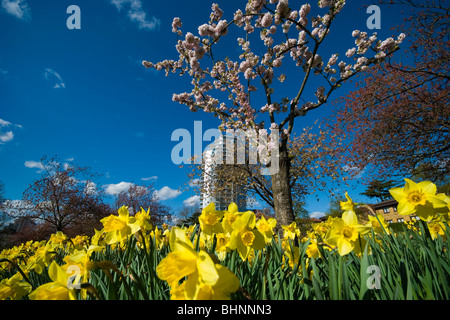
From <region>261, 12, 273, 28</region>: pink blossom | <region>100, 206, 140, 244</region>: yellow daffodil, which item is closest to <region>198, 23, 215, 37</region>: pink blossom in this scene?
<region>261, 12, 273, 28</region>: pink blossom

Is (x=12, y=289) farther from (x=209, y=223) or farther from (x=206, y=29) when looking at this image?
(x=206, y=29)

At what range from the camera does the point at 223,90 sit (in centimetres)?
740

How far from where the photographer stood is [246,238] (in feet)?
3.54

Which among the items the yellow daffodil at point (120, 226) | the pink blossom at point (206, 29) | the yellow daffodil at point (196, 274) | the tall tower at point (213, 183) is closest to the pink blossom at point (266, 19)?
the pink blossom at point (206, 29)

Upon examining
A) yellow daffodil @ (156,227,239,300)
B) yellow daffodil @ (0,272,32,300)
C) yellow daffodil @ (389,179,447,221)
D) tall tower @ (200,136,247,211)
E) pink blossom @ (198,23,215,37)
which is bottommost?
yellow daffodil @ (0,272,32,300)

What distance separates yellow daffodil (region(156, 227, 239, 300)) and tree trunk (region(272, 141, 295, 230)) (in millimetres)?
4866

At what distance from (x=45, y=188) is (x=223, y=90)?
13677 mm

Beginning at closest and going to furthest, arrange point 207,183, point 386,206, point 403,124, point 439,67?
point 439,67, point 403,124, point 207,183, point 386,206

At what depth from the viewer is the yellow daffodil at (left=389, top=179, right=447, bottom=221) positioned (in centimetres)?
117

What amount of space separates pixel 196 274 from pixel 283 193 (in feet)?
16.0

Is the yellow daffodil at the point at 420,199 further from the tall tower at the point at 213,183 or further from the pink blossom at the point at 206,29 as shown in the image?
the tall tower at the point at 213,183

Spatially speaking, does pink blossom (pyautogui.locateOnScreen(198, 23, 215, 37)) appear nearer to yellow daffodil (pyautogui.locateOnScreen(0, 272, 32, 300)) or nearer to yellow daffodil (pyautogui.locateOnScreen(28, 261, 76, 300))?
yellow daffodil (pyautogui.locateOnScreen(0, 272, 32, 300))
